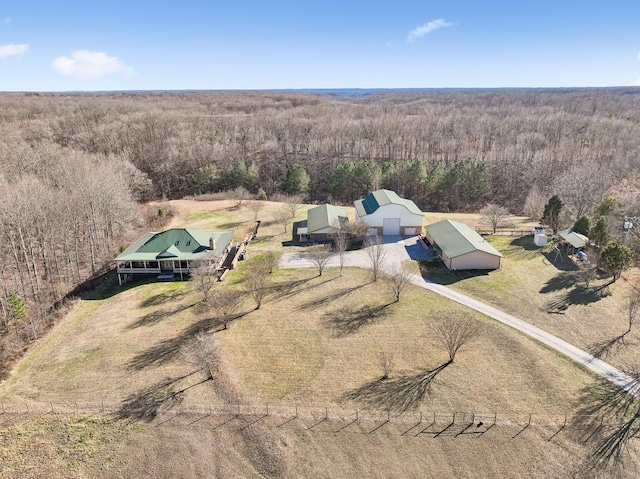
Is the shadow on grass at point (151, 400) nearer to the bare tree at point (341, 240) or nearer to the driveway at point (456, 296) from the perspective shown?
the driveway at point (456, 296)

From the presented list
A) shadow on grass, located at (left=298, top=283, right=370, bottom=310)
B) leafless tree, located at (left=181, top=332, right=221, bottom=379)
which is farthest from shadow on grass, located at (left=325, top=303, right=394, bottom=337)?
leafless tree, located at (left=181, top=332, right=221, bottom=379)

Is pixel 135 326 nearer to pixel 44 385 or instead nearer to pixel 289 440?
pixel 44 385

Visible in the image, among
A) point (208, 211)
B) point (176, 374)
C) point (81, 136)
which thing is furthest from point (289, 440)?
point (81, 136)

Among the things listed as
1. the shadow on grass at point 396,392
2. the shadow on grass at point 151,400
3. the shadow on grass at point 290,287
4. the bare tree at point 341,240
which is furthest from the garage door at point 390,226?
the shadow on grass at point 151,400

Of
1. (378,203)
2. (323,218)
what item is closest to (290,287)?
(323,218)

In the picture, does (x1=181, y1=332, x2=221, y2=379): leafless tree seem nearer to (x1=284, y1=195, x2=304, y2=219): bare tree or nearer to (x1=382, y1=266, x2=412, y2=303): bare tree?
(x1=382, y1=266, x2=412, y2=303): bare tree

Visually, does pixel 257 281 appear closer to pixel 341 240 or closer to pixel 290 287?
pixel 290 287
